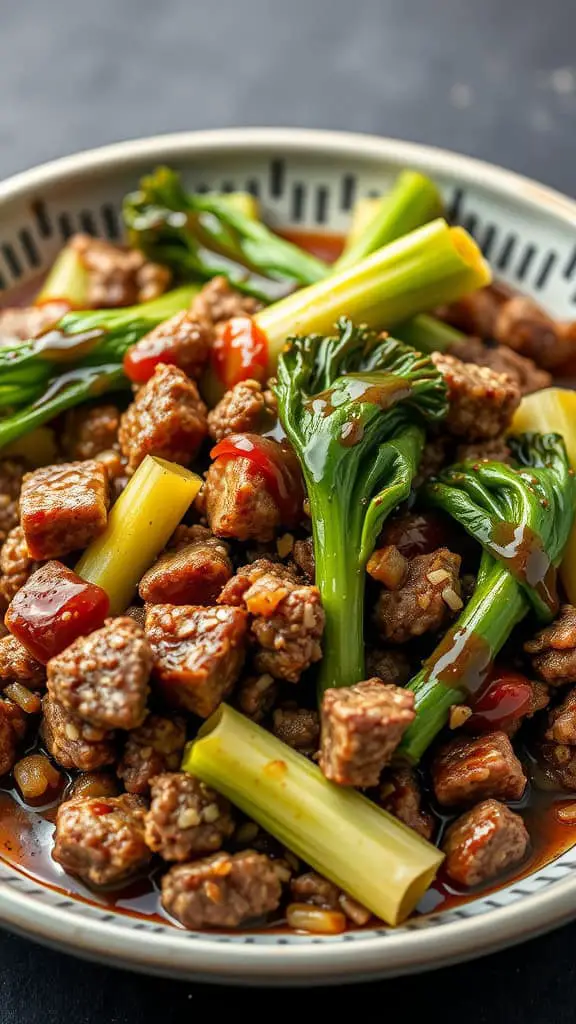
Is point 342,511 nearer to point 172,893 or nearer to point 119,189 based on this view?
point 172,893

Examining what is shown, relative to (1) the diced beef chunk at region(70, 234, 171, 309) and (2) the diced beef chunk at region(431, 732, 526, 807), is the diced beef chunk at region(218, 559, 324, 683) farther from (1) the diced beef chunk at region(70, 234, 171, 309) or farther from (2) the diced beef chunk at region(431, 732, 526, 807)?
(1) the diced beef chunk at region(70, 234, 171, 309)

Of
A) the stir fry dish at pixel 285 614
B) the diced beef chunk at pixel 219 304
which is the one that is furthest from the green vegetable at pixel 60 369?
the diced beef chunk at pixel 219 304

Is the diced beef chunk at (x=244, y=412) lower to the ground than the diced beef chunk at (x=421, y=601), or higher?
higher

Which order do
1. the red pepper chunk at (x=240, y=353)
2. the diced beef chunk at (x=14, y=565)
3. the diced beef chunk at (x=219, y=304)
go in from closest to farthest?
the diced beef chunk at (x=14, y=565)
the red pepper chunk at (x=240, y=353)
the diced beef chunk at (x=219, y=304)

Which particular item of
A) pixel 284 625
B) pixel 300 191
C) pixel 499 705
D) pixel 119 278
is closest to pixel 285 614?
pixel 284 625

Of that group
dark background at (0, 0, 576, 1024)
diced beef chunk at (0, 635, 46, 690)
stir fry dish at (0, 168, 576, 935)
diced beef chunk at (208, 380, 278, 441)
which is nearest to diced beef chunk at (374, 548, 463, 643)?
stir fry dish at (0, 168, 576, 935)

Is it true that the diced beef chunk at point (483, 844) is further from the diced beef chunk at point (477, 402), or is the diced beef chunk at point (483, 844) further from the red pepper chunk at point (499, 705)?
the diced beef chunk at point (477, 402)

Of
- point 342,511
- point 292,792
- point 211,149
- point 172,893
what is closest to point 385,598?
point 342,511
